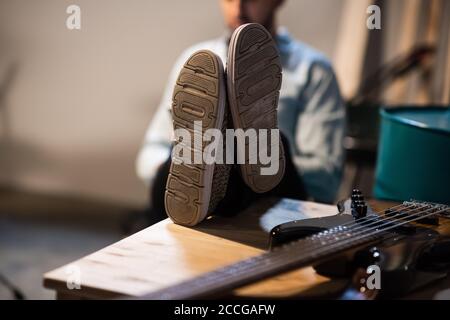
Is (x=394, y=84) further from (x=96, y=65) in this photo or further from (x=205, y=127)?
(x=205, y=127)

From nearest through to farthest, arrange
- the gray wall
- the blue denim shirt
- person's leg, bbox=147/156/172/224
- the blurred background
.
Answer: person's leg, bbox=147/156/172/224, the blue denim shirt, the blurred background, the gray wall

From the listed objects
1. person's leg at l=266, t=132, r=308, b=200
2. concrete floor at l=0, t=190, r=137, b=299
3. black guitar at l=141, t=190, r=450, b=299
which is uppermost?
black guitar at l=141, t=190, r=450, b=299

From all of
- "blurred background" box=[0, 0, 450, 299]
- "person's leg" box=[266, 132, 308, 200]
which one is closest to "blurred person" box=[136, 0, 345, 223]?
"person's leg" box=[266, 132, 308, 200]

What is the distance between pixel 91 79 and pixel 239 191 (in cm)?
174

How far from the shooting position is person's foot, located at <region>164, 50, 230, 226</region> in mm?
1037

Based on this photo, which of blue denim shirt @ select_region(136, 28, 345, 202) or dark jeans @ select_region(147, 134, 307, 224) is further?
blue denim shirt @ select_region(136, 28, 345, 202)

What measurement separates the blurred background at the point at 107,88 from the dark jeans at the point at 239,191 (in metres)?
0.72

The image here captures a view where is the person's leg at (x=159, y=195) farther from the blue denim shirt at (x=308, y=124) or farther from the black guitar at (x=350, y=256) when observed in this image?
the black guitar at (x=350, y=256)

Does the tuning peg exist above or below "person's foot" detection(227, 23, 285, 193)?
below

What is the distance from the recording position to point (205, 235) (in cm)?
109

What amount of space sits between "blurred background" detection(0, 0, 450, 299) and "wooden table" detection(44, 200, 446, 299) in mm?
1144

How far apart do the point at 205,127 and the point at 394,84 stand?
159 centimetres

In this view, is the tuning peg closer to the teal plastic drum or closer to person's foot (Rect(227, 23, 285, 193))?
person's foot (Rect(227, 23, 285, 193))
